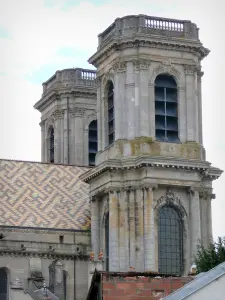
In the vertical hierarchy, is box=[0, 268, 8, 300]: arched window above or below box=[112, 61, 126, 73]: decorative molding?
below

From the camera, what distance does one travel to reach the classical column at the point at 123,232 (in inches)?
2709

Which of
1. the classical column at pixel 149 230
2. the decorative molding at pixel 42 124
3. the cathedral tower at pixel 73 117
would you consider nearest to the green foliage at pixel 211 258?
the classical column at pixel 149 230

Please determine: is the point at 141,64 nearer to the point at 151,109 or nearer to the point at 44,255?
the point at 151,109

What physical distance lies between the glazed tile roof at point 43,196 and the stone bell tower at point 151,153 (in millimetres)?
2943

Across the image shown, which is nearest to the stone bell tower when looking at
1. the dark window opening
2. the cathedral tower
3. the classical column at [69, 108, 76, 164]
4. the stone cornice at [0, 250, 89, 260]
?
the stone cornice at [0, 250, 89, 260]

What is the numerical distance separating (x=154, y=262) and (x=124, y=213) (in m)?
3.26

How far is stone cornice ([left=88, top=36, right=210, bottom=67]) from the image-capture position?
234 feet

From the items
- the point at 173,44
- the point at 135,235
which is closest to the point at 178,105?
the point at 173,44

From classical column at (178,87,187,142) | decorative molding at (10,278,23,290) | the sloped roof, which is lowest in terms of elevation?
the sloped roof

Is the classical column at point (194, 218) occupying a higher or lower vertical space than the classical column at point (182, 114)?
lower

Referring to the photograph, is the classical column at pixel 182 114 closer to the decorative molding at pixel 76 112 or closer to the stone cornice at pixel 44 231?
the stone cornice at pixel 44 231

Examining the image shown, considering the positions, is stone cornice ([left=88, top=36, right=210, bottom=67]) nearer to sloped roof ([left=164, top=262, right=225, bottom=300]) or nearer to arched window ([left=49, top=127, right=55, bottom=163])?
arched window ([left=49, top=127, right=55, bottom=163])

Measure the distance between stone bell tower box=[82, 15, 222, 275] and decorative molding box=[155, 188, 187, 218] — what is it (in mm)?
56

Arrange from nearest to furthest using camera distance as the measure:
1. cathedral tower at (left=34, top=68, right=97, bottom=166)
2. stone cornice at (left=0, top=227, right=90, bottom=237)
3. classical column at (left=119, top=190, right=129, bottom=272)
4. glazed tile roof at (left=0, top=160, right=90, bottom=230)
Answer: classical column at (left=119, top=190, right=129, bottom=272) < stone cornice at (left=0, top=227, right=90, bottom=237) < glazed tile roof at (left=0, top=160, right=90, bottom=230) < cathedral tower at (left=34, top=68, right=97, bottom=166)
